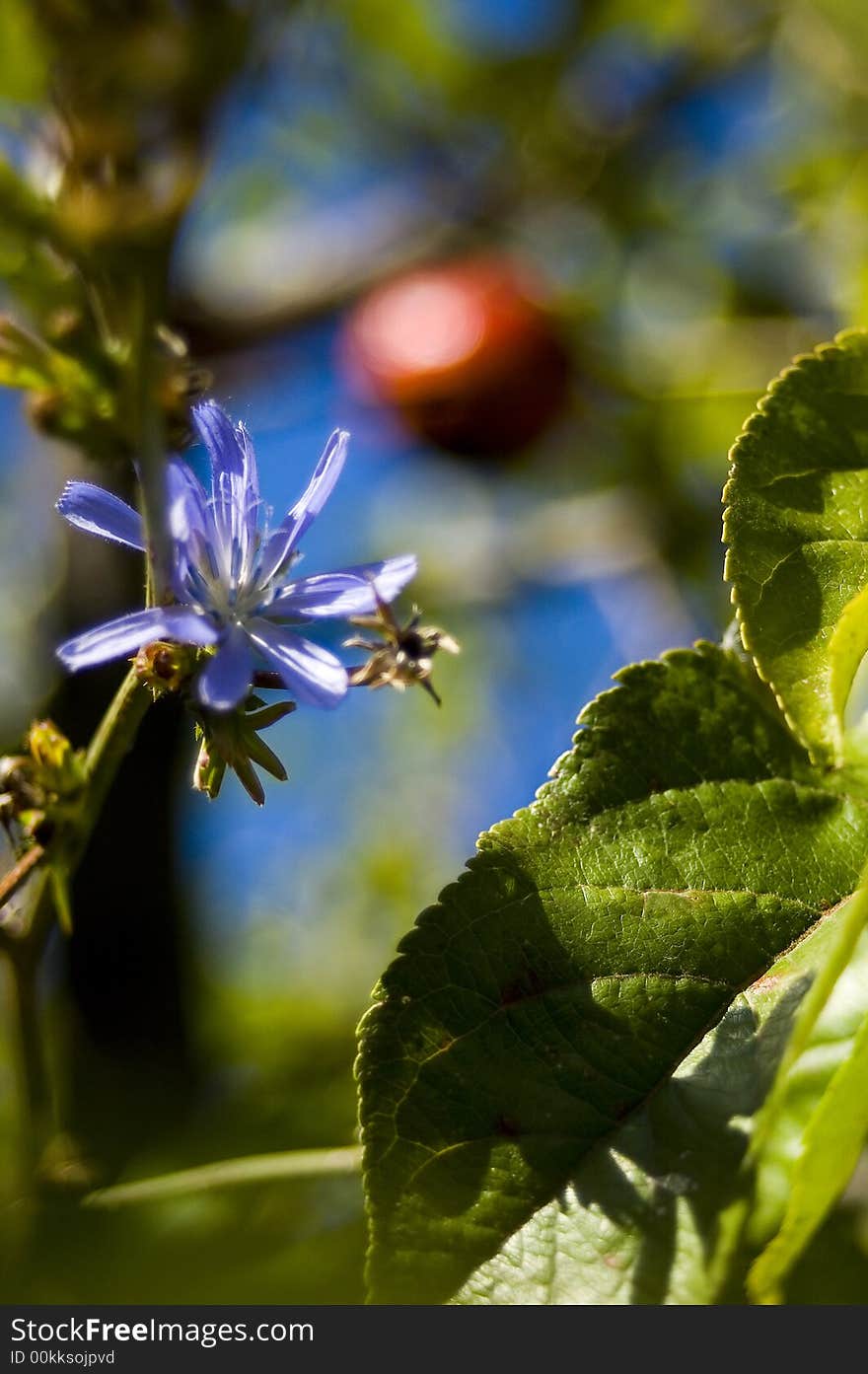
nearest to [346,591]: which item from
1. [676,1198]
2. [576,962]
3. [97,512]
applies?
[97,512]

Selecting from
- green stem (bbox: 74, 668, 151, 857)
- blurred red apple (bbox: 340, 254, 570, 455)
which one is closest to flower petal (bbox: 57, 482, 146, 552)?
green stem (bbox: 74, 668, 151, 857)

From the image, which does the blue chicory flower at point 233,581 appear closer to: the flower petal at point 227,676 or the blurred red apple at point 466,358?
the flower petal at point 227,676

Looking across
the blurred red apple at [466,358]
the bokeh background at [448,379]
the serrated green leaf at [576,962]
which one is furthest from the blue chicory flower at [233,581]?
the blurred red apple at [466,358]

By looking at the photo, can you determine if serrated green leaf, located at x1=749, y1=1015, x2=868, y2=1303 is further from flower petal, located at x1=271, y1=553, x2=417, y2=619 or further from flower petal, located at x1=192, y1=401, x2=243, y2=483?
flower petal, located at x1=192, y1=401, x2=243, y2=483

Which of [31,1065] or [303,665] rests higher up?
[303,665]

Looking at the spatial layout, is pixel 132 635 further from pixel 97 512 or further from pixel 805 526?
pixel 805 526

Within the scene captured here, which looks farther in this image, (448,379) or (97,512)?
(448,379)
